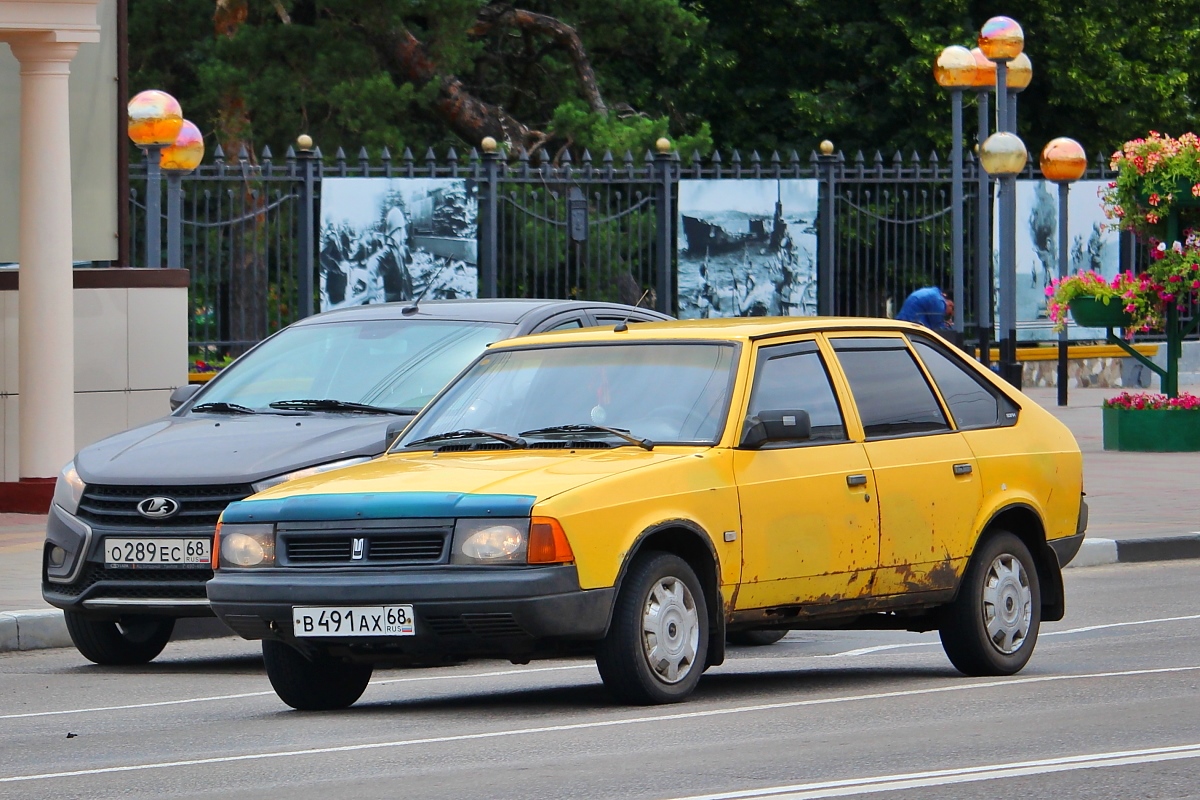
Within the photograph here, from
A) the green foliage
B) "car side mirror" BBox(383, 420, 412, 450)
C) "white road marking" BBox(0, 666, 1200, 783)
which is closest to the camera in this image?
"white road marking" BBox(0, 666, 1200, 783)

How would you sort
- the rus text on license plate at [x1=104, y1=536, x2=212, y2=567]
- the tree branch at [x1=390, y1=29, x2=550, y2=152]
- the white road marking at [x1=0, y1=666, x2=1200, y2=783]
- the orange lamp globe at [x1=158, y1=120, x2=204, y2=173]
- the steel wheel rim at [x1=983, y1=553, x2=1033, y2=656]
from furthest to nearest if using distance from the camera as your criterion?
the tree branch at [x1=390, y1=29, x2=550, y2=152], the orange lamp globe at [x1=158, y1=120, x2=204, y2=173], the rus text on license plate at [x1=104, y1=536, x2=212, y2=567], the steel wheel rim at [x1=983, y1=553, x2=1033, y2=656], the white road marking at [x1=0, y1=666, x2=1200, y2=783]

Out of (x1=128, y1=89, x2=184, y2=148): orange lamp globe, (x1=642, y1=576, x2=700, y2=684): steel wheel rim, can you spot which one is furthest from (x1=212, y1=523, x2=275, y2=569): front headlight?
(x1=128, y1=89, x2=184, y2=148): orange lamp globe

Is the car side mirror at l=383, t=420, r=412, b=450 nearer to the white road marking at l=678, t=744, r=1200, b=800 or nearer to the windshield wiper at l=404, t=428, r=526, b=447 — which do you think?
the windshield wiper at l=404, t=428, r=526, b=447

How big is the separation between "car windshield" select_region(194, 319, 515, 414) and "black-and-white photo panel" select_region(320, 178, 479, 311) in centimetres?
1120

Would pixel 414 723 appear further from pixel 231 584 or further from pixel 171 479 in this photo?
pixel 171 479

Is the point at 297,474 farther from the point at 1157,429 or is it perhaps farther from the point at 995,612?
the point at 1157,429

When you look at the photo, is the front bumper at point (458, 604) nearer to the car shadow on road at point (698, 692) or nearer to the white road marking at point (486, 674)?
the car shadow on road at point (698, 692)

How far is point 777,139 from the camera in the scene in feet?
139

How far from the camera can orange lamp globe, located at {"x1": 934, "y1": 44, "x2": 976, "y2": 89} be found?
Answer: 2384cm

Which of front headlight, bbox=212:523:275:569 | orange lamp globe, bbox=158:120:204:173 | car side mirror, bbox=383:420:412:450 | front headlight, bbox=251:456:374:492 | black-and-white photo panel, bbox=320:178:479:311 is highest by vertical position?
orange lamp globe, bbox=158:120:204:173

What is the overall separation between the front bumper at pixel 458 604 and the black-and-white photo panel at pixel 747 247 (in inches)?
692

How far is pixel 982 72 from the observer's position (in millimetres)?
24328

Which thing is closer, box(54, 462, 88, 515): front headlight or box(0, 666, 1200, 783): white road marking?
box(0, 666, 1200, 783): white road marking

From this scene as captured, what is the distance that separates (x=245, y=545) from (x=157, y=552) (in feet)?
6.72
